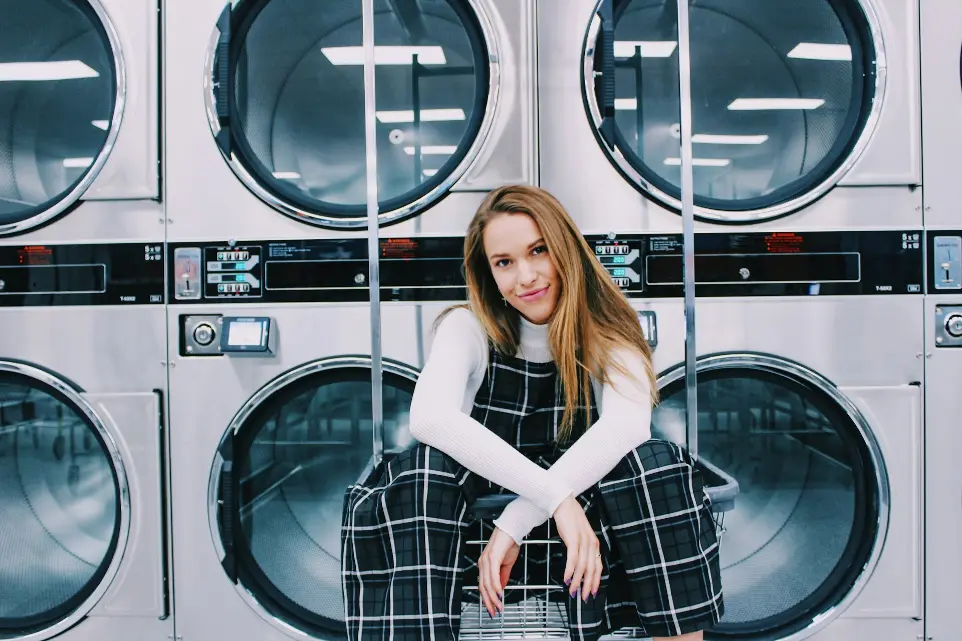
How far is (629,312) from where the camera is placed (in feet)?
4.19

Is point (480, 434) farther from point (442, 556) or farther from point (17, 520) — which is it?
point (17, 520)

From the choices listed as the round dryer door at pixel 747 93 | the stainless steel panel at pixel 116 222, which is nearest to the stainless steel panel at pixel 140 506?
the stainless steel panel at pixel 116 222

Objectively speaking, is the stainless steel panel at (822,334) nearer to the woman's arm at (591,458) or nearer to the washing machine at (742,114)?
the washing machine at (742,114)

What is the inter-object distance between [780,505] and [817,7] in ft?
4.23

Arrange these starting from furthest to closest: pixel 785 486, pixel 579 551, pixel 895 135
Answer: pixel 785 486 < pixel 895 135 < pixel 579 551

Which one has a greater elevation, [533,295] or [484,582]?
[533,295]

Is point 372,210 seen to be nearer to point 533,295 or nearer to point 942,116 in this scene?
Answer: point 533,295

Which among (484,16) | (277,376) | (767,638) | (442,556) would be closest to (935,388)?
(767,638)

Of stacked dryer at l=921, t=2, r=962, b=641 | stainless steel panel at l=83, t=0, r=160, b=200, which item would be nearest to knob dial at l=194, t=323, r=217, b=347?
stainless steel panel at l=83, t=0, r=160, b=200

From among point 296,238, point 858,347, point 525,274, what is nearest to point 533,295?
point 525,274

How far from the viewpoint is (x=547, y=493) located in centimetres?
104

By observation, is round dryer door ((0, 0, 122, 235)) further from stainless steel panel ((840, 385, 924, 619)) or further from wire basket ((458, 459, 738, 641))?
stainless steel panel ((840, 385, 924, 619))

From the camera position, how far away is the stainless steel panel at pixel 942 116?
153 centimetres

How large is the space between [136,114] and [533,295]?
115 cm
